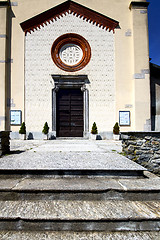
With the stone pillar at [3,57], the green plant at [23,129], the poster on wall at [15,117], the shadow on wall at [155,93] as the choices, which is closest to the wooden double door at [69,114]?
the green plant at [23,129]

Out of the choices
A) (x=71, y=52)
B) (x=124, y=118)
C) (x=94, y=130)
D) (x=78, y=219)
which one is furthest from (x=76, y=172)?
(x=71, y=52)

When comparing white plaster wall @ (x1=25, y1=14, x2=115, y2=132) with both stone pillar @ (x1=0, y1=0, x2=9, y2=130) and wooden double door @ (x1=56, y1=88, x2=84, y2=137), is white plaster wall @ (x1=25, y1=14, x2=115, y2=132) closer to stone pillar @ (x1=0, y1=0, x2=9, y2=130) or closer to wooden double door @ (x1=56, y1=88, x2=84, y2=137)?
wooden double door @ (x1=56, y1=88, x2=84, y2=137)

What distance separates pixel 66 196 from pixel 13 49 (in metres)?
10.4

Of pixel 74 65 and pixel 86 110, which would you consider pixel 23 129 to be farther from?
pixel 74 65

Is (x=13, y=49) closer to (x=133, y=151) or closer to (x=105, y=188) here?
(x=133, y=151)

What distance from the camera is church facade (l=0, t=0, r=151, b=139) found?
9.14 m

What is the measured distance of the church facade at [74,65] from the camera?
30.0ft

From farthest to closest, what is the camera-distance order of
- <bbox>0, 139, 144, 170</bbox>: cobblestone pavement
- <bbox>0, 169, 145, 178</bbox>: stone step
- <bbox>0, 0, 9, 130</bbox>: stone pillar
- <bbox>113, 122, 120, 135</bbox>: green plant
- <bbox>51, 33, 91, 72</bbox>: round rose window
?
<bbox>51, 33, 91, 72</bbox>: round rose window → <bbox>0, 0, 9, 130</bbox>: stone pillar → <bbox>113, 122, 120, 135</bbox>: green plant → <bbox>0, 139, 144, 170</bbox>: cobblestone pavement → <bbox>0, 169, 145, 178</bbox>: stone step

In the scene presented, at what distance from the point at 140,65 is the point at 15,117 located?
9021mm

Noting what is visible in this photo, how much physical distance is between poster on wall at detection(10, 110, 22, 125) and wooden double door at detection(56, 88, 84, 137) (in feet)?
8.15

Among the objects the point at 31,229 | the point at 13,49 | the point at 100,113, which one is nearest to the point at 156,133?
the point at 31,229

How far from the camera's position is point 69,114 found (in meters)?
9.56

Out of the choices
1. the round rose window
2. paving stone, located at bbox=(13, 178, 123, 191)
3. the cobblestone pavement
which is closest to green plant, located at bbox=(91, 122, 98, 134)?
the round rose window

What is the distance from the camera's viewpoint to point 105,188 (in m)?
1.87
